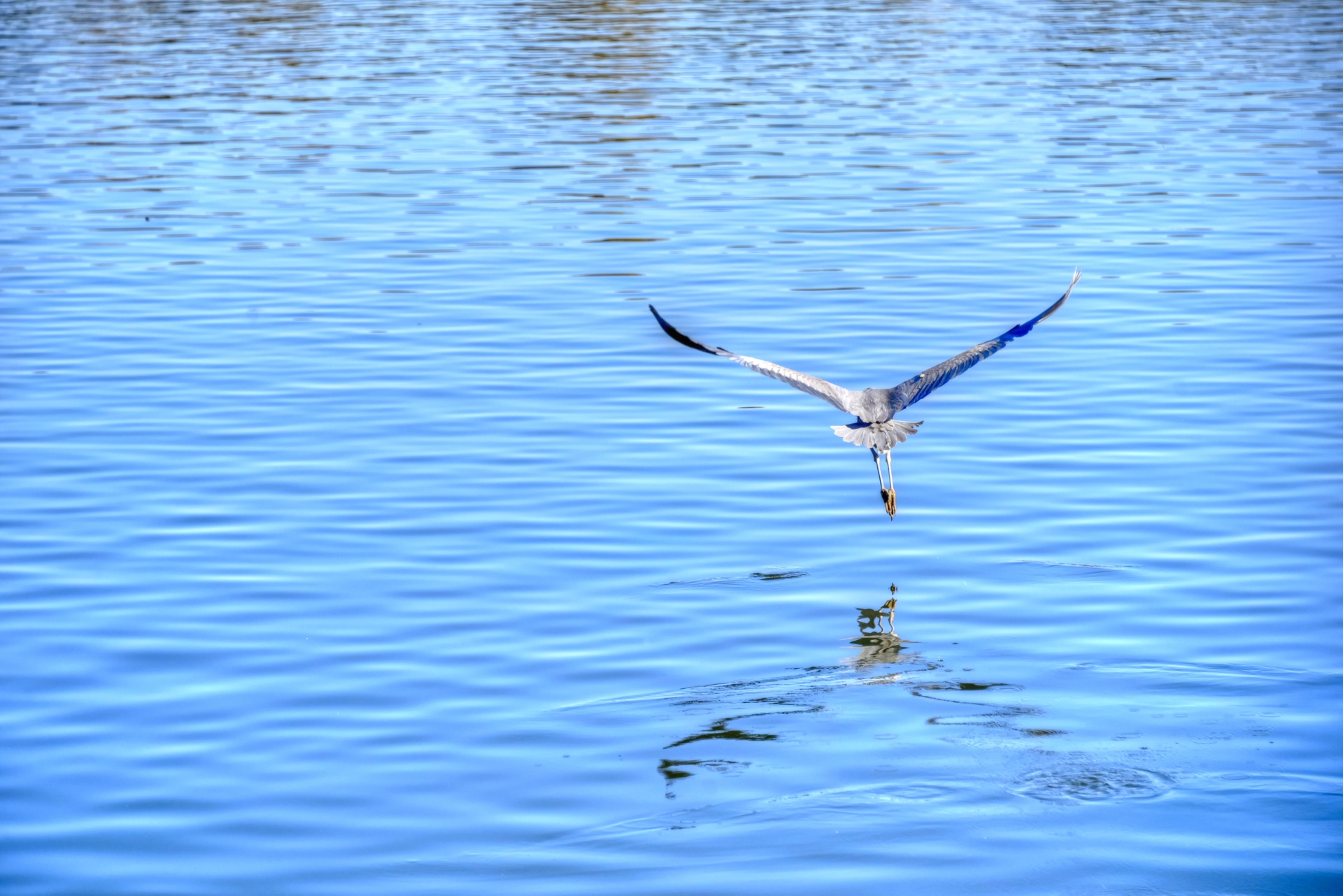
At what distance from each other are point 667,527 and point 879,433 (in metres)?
1.49

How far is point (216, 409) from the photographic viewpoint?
1309cm

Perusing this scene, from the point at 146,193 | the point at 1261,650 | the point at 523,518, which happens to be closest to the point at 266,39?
the point at 146,193

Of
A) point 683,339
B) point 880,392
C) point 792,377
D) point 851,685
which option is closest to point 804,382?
point 792,377

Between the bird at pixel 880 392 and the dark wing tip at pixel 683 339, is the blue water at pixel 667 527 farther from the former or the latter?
the dark wing tip at pixel 683 339

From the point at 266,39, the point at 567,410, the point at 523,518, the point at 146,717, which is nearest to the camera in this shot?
the point at 146,717

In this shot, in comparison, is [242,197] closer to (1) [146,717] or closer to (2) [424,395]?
(2) [424,395]

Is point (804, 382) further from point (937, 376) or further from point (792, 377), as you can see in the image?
point (937, 376)

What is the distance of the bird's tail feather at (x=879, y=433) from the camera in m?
9.55

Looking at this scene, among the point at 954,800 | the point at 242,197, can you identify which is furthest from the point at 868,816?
the point at 242,197

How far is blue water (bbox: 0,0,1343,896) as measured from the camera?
7.04 meters

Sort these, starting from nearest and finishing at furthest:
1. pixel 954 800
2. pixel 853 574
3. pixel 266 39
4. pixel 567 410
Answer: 1. pixel 954 800
2. pixel 853 574
3. pixel 567 410
4. pixel 266 39

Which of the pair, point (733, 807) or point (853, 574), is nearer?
point (733, 807)

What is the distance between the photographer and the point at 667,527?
1042 cm

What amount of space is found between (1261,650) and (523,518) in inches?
168
